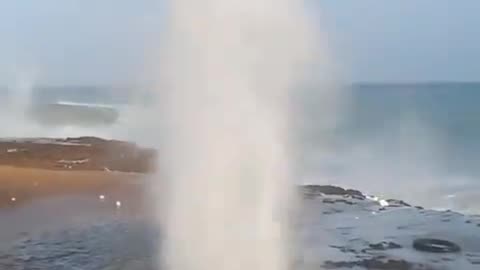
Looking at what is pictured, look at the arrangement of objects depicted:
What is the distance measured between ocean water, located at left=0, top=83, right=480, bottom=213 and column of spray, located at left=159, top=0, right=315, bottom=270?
796 mm

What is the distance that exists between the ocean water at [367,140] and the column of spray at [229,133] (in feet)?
2.61

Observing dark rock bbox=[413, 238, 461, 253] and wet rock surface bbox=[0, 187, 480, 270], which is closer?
wet rock surface bbox=[0, 187, 480, 270]

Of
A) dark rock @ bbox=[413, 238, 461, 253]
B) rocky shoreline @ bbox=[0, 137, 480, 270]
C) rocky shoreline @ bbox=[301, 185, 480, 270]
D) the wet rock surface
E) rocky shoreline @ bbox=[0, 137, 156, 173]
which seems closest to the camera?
the wet rock surface

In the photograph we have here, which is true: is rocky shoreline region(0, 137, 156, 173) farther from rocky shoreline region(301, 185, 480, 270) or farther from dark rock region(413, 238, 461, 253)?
dark rock region(413, 238, 461, 253)

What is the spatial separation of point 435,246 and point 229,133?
3064mm

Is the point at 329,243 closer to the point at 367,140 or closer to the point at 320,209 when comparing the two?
the point at 320,209

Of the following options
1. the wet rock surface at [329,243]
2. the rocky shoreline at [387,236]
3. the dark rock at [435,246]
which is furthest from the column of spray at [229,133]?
the dark rock at [435,246]

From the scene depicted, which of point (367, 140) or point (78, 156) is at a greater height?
point (367, 140)

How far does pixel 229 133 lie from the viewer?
8.34 meters

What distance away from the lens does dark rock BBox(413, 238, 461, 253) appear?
980 centimetres

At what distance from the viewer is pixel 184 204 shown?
8.61 meters

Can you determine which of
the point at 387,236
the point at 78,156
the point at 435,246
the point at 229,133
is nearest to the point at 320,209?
the point at 387,236

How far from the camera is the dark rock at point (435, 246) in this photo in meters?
9.80

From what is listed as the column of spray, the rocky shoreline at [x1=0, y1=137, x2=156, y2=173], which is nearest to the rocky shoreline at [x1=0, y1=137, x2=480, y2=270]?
the rocky shoreline at [x1=0, y1=137, x2=156, y2=173]
